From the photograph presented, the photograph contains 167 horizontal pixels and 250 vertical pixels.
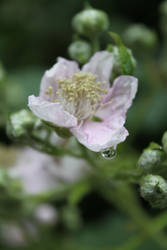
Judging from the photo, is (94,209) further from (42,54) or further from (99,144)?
(99,144)

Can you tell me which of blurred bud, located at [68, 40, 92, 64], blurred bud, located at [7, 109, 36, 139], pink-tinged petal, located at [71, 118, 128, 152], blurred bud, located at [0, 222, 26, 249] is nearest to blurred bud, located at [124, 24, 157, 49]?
blurred bud, located at [68, 40, 92, 64]

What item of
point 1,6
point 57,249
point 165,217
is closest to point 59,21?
point 1,6

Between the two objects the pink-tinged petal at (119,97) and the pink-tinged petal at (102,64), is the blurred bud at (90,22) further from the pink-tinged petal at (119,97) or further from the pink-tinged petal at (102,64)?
the pink-tinged petal at (119,97)

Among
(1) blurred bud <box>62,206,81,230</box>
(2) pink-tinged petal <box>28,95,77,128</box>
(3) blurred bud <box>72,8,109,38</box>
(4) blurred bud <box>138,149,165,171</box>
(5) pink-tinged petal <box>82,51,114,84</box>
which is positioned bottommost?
(4) blurred bud <box>138,149,165,171</box>

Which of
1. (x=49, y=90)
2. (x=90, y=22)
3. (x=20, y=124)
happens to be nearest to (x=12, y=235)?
(x=20, y=124)

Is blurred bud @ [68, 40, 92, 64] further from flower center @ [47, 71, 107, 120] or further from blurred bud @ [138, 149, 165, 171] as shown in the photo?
blurred bud @ [138, 149, 165, 171]

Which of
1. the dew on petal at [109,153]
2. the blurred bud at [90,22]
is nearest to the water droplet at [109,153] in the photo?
the dew on petal at [109,153]
